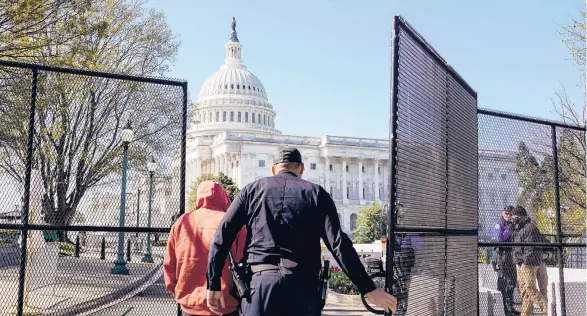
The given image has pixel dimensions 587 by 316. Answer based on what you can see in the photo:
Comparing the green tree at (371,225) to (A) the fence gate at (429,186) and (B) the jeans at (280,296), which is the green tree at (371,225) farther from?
(B) the jeans at (280,296)

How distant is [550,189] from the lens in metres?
7.26

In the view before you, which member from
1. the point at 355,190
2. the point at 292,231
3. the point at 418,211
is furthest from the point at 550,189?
the point at 355,190

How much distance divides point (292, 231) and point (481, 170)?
125 inches

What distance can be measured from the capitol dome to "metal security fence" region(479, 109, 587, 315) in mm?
115578

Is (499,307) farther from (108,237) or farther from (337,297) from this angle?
(337,297)

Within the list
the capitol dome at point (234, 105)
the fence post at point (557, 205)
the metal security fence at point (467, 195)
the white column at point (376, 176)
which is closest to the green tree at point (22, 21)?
the metal security fence at point (467, 195)

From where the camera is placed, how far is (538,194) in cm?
705

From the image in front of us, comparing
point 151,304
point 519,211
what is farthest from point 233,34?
point 519,211

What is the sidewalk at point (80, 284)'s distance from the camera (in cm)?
626

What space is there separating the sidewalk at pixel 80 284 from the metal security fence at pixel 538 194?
377 centimetres

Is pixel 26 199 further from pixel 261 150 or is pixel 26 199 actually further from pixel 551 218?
pixel 261 150

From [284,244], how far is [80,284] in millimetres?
3574

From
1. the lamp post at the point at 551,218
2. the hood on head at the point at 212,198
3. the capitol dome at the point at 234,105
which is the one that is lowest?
the lamp post at the point at 551,218

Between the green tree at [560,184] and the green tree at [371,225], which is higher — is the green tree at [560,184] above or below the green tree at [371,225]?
above
